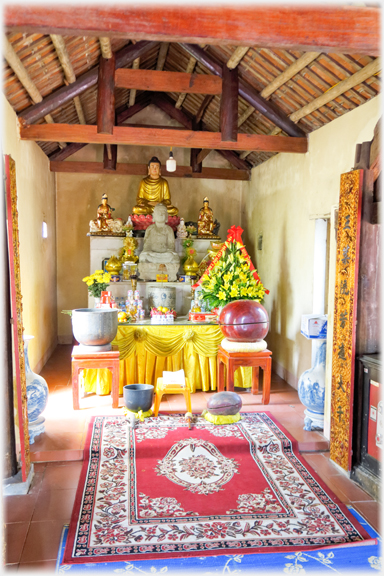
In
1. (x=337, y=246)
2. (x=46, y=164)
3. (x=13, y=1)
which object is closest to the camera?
(x=13, y=1)

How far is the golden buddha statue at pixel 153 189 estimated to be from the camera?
8.31 meters

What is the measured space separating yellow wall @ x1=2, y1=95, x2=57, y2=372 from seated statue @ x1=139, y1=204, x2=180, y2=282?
164 cm

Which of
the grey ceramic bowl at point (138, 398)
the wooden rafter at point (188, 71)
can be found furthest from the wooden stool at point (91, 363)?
the wooden rafter at point (188, 71)

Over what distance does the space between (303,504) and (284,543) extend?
0.52m

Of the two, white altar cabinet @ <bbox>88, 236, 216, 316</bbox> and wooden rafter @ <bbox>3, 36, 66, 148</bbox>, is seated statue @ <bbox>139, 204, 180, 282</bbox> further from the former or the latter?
wooden rafter @ <bbox>3, 36, 66, 148</bbox>

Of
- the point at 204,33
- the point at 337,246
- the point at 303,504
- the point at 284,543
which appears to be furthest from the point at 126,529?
the point at 204,33

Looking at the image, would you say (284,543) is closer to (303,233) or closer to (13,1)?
(13,1)

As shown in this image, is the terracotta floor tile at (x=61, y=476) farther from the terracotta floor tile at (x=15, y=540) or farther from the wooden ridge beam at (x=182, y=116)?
the wooden ridge beam at (x=182, y=116)

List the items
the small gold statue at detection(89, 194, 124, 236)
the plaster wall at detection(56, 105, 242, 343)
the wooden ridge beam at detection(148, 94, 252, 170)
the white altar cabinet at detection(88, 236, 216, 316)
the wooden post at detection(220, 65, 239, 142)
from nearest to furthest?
1. the wooden post at detection(220, 65, 239, 142)
2. the white altar cabinet at detection(88, 236, 216, 316)
3. the small gold statue at detection(89, 194, 124, 236)
4. the wooden ridge beam at detection(148, 94, 252, 170)
5. the plaster wall at detection(56, 105, 242, 343)

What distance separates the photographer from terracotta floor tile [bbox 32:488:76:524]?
321cm

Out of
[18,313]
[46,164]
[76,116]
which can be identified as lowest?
[18,313]

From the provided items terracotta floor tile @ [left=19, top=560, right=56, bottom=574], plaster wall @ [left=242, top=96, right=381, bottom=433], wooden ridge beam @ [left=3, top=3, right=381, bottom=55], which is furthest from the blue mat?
wooden ridge beam @ [left=3, top=3, right=381, bottom=55]

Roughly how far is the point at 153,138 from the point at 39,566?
14.5 feet

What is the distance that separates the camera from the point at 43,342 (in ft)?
23.6
